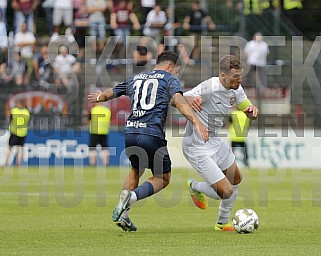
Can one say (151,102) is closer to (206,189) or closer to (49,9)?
(206,189)

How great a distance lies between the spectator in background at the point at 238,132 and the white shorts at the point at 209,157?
15.1m

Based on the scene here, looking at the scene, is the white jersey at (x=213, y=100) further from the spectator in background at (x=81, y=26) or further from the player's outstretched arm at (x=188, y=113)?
the spectator in background at (x=81, y=26)

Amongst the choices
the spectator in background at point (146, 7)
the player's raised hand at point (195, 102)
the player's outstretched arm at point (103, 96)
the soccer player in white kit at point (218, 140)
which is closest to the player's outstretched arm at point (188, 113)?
the player's raised hand at point (195, 102)

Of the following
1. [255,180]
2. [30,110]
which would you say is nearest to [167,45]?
[30,110]

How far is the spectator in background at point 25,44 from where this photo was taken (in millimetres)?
27922

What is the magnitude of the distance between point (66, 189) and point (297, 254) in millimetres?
10824

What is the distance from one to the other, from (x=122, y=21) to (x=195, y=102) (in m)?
18.2

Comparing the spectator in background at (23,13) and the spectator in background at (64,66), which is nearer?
the spectator in background at (64,66)

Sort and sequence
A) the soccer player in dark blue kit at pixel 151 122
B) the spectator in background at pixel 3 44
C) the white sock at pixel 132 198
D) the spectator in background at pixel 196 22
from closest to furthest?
the white sock at pixel 132 198
the soccer player in dark blue kit at pixel 151 122
the spectator in background at pixel 3 44
the spectator in background at pixel 196 22

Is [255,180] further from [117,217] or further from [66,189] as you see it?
[117,217]

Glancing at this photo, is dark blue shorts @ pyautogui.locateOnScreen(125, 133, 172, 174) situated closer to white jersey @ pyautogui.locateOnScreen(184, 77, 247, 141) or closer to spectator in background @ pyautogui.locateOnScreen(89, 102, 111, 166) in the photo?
white jersey @ pyautogui.locateOnScreen(184, 77, 247, 141)

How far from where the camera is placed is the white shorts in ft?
37.7

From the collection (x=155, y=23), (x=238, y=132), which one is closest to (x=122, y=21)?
(x=155, y=23)

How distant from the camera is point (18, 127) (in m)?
26.3
